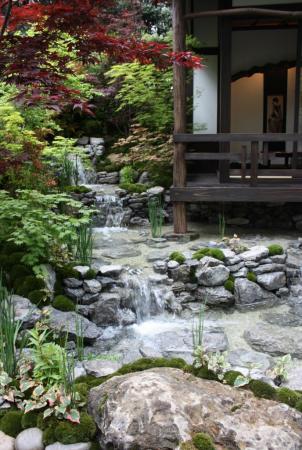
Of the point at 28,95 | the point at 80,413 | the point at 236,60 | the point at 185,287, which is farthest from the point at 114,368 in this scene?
the point at 236,60

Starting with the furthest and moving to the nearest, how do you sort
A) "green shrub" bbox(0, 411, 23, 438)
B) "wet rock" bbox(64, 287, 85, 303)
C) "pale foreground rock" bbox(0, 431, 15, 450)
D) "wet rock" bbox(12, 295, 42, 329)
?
1. "wet rock" bbox(64, 287, 85, 303)
2. "wet rock" bbox(12, 295, 42, 329)
3. "green shrub" bbox(0, 411, 23, 438)
4. "pale foreground rock" bbox(0, 431, 15, 450)

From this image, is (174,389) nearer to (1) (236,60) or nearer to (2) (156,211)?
(2) (156,211)

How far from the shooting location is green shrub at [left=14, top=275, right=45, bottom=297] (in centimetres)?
531

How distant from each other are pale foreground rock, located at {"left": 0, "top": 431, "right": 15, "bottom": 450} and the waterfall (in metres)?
6.77

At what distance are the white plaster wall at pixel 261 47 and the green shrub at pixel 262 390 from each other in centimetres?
907

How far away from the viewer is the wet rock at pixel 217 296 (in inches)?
254

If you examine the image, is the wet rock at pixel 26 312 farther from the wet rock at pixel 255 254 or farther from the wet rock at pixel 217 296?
the wet rock at pixel 255 254

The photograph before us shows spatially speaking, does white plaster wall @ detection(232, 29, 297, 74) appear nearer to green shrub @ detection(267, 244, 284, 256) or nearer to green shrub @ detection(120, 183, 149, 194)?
green shrub @ detection(120, 183, 149, 194)

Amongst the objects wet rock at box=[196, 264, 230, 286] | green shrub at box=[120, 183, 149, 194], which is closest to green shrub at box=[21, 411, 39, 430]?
wet rock at box=[196, 264, 230, 286]

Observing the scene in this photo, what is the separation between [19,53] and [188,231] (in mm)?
5447

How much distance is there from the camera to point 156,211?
8570mm

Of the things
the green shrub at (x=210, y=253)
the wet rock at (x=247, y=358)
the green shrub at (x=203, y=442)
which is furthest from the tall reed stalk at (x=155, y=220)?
the green shrub at (x=203, y=442)

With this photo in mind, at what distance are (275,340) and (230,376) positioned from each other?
2.53 m

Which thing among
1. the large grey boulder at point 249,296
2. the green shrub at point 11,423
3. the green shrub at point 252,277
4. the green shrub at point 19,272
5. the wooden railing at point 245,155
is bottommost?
the large grey boulder at point 249,296
